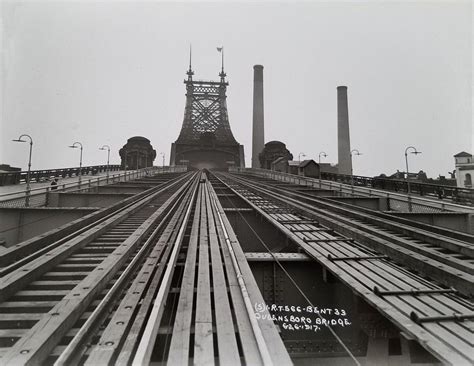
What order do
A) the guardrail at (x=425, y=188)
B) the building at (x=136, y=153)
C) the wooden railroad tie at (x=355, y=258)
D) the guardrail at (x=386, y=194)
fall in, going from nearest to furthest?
the wooden railroad tie at (x=355, y=258), the guardrail at (x=386, y=194), the guardrail at (x=425, y=188), the building at (x=136, y=153)

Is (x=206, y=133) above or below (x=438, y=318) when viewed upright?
above

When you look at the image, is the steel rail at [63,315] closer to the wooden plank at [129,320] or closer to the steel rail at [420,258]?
the wooden plank at [129,320]

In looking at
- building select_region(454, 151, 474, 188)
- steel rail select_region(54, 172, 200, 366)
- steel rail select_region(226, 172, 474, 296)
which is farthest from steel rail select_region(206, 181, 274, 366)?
building select_region(454, 151, 474, 188)

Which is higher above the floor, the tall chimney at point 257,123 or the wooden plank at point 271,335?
the tall chimney at point 257,123

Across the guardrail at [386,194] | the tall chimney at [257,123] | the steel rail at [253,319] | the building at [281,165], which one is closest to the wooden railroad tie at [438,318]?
the steel rail at [253,319]

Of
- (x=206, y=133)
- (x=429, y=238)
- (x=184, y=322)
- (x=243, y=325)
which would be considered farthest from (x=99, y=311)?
(x=206, y=133)

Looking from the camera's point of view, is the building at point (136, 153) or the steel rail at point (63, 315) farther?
the building at point (136, 153)

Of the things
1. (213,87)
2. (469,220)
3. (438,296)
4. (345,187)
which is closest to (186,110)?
(213,87)

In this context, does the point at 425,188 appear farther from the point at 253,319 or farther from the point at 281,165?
the point at 281,165
